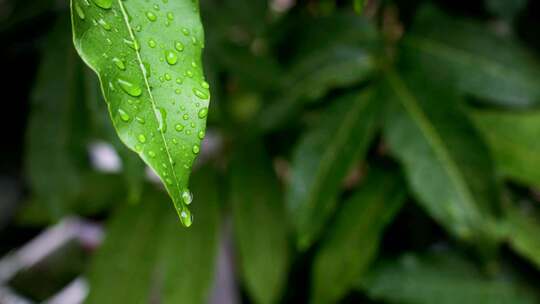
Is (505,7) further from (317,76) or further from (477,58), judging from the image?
(317,76)

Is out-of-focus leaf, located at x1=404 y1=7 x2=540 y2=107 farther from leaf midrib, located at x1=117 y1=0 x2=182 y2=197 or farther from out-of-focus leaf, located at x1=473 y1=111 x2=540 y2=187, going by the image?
leaf midrib, located at x1=117 y1=0 x2=182 y2=197

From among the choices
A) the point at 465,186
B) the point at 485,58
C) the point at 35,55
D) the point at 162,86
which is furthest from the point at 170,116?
the point at 35,55

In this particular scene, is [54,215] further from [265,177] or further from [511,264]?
[511,264]

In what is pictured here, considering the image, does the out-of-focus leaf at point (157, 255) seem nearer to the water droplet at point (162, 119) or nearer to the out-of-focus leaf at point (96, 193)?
the out-of-focus leaf at point (96, 193)

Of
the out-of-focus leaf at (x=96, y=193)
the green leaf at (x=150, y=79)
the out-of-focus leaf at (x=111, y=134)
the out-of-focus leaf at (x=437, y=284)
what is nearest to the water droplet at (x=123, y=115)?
the green leaf at (x=150, y=79)

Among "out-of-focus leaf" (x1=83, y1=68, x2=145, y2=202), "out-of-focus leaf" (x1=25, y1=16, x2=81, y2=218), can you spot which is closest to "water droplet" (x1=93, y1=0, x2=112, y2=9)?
"out-of-focus leaf" (x1=83, y1=68, x2=145, y2=202)
